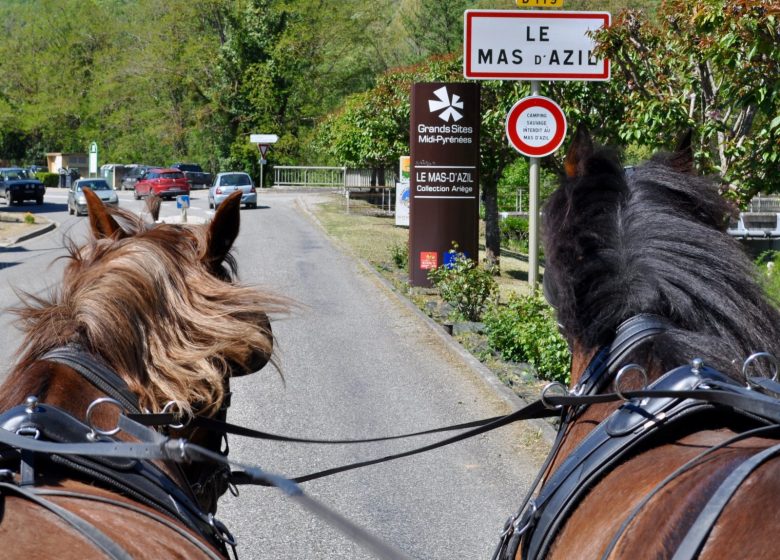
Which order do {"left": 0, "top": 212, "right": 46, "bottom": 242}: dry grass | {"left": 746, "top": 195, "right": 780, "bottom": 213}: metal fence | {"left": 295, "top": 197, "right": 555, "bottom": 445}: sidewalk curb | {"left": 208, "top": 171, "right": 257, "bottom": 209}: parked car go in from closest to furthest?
{"left": 295, "top": 197, "right": 555, "bottom": 445}: sidewalk curb, {"left": 0, "top": 212, "right": 46, "bottom": 242}: dry grass, {"left": 746, "top": 195, "right": 780, "bottom": 213}: metal fence, {"left": 208, "top": 171, "right": 257, "bottom": 209}: parked car

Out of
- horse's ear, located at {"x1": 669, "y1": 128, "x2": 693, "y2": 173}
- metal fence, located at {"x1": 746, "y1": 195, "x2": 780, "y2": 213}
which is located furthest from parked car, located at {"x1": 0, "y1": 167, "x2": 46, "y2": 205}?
horse's ear, located at {"x1": 669, "y1": 128, "x2": 693, "y2": 173}

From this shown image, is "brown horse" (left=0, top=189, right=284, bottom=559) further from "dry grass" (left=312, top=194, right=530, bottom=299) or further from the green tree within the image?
"dry grass" (left=312, top=194, right=530, bottom=299)

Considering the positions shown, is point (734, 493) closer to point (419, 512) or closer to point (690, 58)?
point (419, 512)

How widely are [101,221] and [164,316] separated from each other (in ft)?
1.89

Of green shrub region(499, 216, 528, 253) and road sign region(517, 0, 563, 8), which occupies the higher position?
road sign region(517, 0, 563, 8)

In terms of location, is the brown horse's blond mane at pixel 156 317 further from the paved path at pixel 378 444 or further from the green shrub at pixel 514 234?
the green shrub at pixel 514 234

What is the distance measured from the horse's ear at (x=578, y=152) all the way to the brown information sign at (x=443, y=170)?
12.4 metres

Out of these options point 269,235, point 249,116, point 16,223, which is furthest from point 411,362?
point 249,116

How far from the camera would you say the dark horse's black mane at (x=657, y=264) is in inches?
107

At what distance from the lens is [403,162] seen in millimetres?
26875

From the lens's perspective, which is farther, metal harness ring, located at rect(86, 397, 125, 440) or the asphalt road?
the asphalt road

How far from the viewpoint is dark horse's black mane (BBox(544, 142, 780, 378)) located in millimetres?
2711

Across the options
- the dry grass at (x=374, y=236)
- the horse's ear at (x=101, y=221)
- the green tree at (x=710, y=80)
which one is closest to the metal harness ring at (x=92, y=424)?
the horse's ear at (x=101, y=221)

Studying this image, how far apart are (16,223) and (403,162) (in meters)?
17.2
